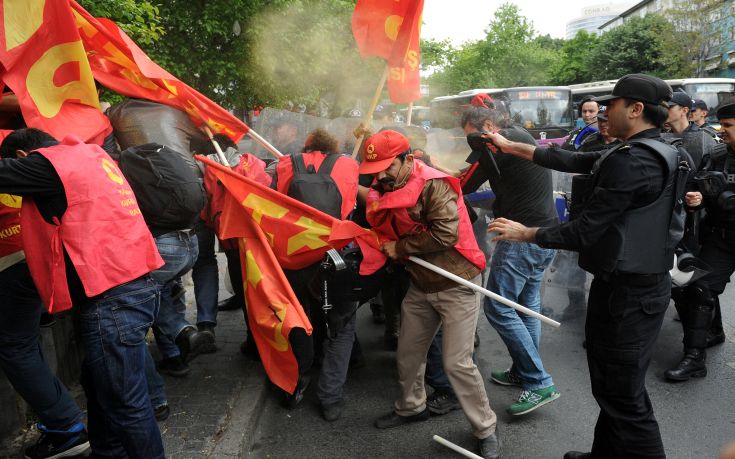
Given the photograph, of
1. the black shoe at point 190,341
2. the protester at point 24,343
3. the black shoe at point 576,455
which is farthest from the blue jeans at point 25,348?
the black shoe at point 576,455

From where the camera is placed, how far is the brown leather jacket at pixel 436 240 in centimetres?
328

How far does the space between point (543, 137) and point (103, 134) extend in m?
15.4

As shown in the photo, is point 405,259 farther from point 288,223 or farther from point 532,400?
point 532,400

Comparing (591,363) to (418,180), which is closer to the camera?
(591,363)

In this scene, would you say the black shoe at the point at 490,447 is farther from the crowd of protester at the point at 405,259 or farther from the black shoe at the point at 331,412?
the black shoe at the point at 331,412

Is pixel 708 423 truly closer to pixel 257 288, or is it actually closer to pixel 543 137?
pixel 257 288

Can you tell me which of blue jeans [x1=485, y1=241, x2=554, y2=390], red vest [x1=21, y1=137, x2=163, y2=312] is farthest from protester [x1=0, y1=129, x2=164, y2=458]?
blue jeans [x1=485, y1=241, x2=554, y2=390]

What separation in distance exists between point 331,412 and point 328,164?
166 cm

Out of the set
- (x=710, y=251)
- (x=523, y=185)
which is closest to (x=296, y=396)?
(x=523, y=185)

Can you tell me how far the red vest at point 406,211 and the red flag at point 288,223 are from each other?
0.67ft

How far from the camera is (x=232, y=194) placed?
3.82 meters

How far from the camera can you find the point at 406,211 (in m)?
3.36

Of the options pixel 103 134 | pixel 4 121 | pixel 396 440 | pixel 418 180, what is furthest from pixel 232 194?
pixel 396 440

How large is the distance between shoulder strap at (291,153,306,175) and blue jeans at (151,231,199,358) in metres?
0.82
